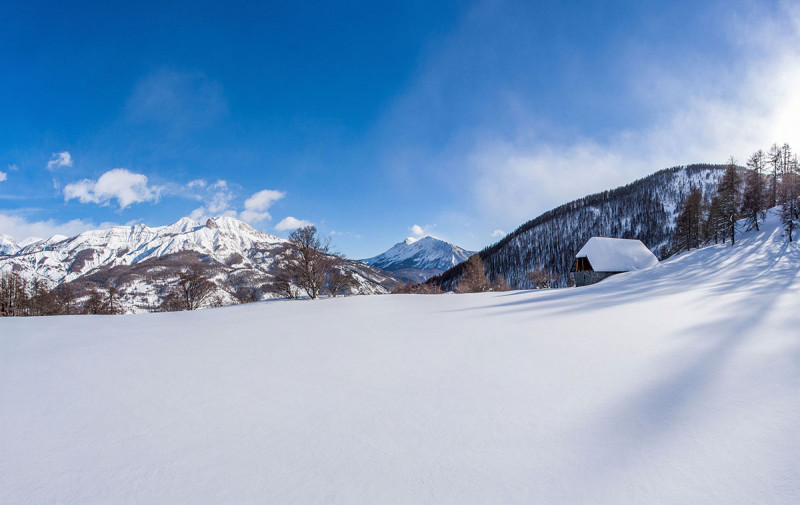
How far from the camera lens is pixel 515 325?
299 inches

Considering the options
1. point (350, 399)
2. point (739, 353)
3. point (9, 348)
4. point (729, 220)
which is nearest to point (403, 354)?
point (350, 399)

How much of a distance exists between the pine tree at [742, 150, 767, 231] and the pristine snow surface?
47.8 meters

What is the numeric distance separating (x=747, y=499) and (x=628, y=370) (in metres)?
2.38

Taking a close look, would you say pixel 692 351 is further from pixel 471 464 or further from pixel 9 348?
pixel 9 348

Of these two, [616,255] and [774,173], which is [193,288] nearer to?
[616,255]

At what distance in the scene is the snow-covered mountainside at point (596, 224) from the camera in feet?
428

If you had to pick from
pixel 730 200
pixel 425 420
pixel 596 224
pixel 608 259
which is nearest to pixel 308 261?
pixel 425 420

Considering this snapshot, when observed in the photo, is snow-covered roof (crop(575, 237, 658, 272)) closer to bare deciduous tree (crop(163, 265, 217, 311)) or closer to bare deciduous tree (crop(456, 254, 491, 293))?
bare deciduous tree (crop(456, 254, 491, 293))

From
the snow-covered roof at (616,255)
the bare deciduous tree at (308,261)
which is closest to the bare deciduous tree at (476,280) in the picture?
the snow-covered roof at (616,255)

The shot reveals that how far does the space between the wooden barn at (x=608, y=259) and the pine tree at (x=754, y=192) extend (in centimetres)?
1174

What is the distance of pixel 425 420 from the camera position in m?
3.12

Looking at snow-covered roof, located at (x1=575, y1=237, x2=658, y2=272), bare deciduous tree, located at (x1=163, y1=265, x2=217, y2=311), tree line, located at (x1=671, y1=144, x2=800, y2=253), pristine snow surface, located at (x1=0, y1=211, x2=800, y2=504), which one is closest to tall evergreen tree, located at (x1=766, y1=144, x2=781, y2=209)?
tree line, located at (x1=671, y1=144, x2=800, y2=253)

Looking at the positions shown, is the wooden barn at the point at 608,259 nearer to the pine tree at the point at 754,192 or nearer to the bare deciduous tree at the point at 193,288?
the pine tree at the point at 754,192

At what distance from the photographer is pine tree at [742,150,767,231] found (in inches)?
Answer: 1442
